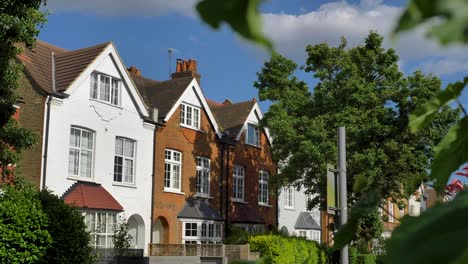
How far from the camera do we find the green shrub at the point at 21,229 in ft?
48.9

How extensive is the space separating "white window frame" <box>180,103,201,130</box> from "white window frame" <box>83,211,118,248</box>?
701cm

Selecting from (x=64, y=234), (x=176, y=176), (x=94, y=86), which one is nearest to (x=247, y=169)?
(x=176, y=176)

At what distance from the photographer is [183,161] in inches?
1248

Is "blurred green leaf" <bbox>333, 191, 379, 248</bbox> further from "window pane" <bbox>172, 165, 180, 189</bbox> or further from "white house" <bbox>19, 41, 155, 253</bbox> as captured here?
"window pane" <bbox>172, 165, 180, 189</bbox>

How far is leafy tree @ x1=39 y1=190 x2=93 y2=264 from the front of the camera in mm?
15984

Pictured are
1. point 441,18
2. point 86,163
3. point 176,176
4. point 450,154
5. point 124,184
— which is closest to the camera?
point 441,18

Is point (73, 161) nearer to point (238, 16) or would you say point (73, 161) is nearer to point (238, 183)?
point (238, 183)

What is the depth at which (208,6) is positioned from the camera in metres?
0.47

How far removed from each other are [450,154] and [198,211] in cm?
3127

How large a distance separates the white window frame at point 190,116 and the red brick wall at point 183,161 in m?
0.30

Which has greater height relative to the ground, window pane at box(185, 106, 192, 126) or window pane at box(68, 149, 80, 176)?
window pane at box(185, 106, 192, 126)

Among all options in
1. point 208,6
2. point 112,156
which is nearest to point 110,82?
point 112,156

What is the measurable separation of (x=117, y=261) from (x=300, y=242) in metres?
7.72

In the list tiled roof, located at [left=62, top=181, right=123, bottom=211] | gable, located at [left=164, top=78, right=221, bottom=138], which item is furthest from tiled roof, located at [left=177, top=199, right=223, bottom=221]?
tiled roof, located at [left=62, top=181, right=123, bottom=211]
